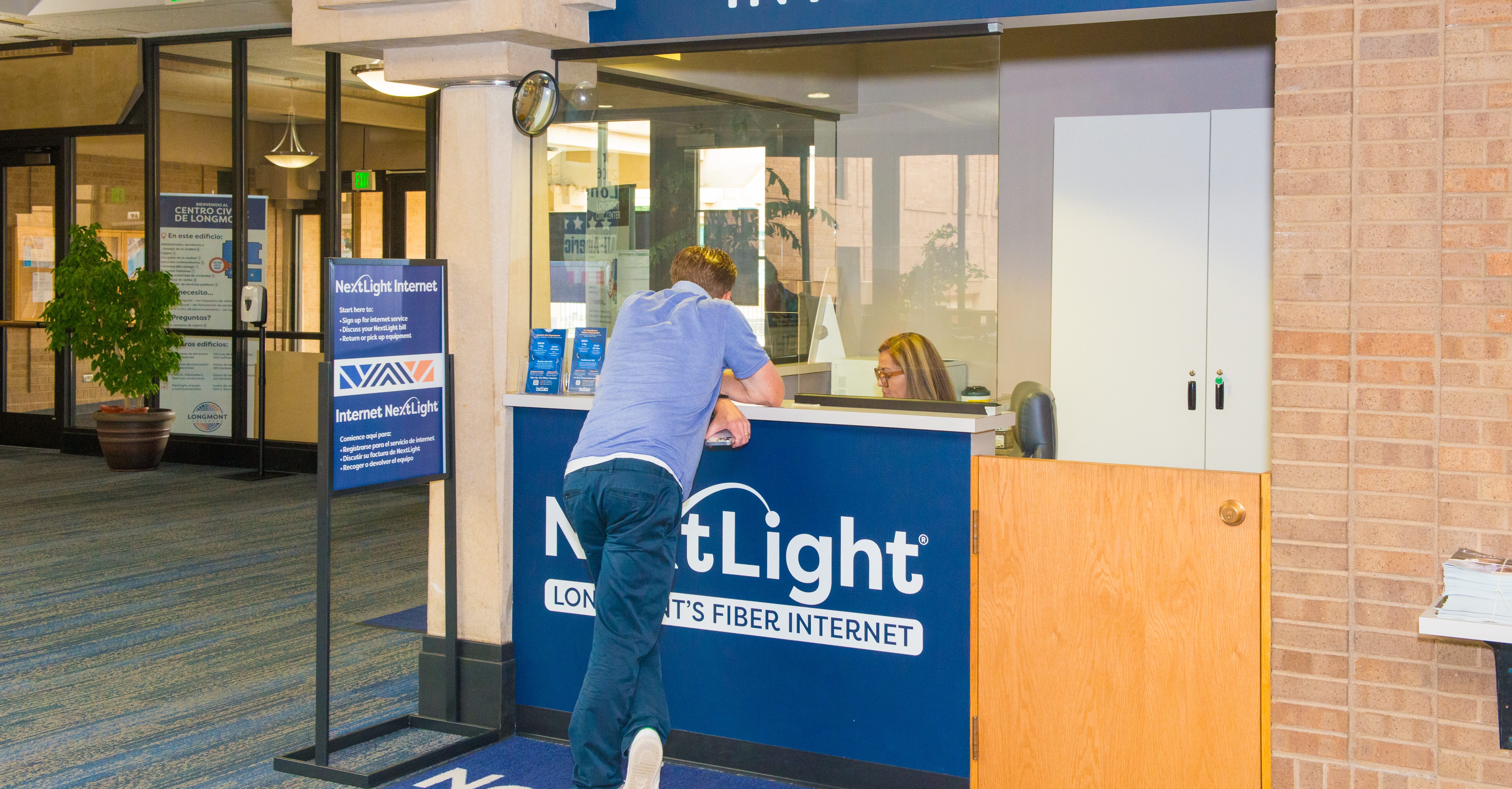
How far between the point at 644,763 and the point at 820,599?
0.73 m

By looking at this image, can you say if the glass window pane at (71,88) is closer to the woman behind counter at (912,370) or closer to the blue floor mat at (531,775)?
the blue floor mat at (531,775)

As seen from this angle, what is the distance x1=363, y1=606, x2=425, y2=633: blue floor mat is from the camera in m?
5.47

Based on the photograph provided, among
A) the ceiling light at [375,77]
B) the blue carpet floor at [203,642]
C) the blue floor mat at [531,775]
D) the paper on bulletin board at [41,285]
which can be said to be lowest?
the blue floor mat at [531,775]

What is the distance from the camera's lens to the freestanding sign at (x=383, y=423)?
371 cm

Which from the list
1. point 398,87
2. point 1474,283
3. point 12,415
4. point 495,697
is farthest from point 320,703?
point 12,415

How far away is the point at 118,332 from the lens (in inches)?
368

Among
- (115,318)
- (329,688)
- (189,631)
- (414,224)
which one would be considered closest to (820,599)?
(329,688)

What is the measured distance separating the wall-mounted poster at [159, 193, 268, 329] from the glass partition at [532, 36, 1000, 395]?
20.9 ft

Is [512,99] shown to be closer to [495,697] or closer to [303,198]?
[495,697]

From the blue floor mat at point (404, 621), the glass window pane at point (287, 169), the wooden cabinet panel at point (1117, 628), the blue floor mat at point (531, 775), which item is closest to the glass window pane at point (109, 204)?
the glass window pane at point (287, 169)

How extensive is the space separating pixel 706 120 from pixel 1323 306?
2.55 m

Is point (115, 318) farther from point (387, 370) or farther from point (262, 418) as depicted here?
point (387, 370)

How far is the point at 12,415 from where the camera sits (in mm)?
11078

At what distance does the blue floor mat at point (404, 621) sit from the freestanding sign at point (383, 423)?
4.17ft
